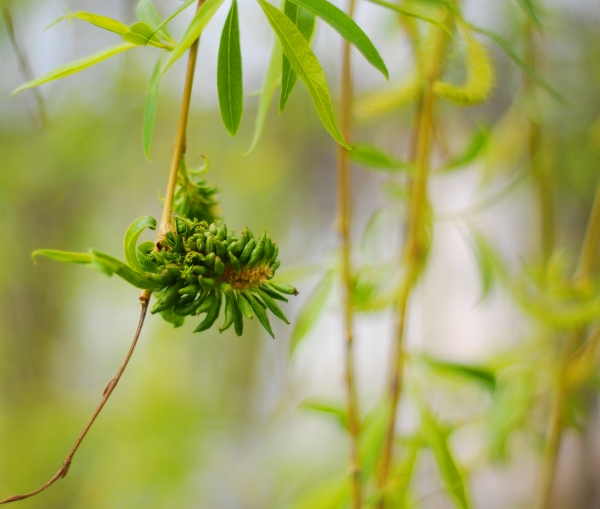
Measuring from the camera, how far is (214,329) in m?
1.11

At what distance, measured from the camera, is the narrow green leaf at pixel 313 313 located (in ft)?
1.49

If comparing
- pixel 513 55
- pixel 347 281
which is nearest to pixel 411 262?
pixel 347 281

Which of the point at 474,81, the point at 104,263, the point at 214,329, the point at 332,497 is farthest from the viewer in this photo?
the point at 214,329

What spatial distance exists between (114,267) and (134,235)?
2 cm

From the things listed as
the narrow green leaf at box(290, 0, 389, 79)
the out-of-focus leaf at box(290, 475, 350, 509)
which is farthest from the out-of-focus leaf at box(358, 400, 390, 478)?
the narrow green leaf at box(290, 0, 389, 79)

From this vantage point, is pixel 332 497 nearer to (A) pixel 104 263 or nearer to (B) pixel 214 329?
(A) pixel 104 263

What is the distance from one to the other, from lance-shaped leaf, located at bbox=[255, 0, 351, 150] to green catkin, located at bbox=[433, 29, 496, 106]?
156 millimetres

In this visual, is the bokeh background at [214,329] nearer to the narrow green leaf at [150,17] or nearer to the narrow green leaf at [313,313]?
the narrow green leaf at [313,313]

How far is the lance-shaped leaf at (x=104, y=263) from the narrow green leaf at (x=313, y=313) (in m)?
0.26

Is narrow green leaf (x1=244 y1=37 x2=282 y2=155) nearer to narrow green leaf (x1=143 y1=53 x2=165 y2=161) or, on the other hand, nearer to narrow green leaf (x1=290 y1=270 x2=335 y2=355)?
narrow green leaf (x1=143 y1=53 x2=165 y2=161)

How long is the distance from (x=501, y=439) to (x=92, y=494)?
85 centimetres

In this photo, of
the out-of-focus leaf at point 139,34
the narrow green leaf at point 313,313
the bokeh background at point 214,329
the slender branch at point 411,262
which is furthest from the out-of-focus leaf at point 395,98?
the bokeh background at point 214,329

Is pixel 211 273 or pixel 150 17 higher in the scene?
pixel 150 17

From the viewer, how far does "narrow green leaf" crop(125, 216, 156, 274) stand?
200 mm
